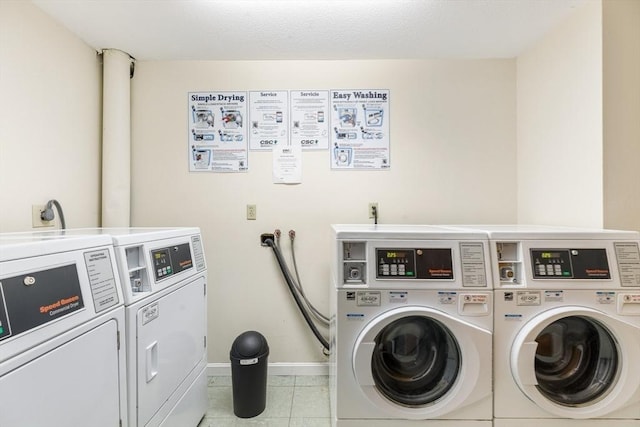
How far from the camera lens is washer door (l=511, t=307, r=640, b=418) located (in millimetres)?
1307

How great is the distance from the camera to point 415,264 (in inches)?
54.4

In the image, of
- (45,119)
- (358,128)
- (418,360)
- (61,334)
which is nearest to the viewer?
(61,334)

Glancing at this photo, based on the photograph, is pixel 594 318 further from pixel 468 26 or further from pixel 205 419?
pixel 205 419

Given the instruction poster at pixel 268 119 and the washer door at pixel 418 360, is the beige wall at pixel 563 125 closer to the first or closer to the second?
the washer door at pixel 418 360

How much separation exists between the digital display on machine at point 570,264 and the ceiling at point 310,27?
1.34 metres

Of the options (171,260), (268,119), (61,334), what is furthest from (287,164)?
(61,334)

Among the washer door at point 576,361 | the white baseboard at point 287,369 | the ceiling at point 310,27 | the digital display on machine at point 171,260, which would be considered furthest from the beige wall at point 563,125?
the digital display on machine at point 171,260

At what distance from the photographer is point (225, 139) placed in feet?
7.13

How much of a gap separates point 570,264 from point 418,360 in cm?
82

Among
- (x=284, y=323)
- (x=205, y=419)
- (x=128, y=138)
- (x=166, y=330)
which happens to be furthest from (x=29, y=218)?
(x=284, y=323)

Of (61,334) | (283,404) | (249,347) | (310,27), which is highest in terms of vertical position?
(310,27)

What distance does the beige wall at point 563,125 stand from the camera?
1.59 metres

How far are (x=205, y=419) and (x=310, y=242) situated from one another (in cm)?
124

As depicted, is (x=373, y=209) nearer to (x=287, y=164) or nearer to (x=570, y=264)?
(x=287, y=164)
